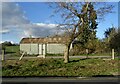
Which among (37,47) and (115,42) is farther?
(37,47)

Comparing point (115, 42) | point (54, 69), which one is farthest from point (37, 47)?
point (54, 69)

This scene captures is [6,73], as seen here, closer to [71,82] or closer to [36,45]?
[71,82]

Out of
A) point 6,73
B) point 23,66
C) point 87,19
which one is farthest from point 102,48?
point 6,73

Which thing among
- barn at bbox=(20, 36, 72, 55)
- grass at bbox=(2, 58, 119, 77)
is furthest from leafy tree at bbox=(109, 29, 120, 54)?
grass at bbox=(2, 58, 119, 77)

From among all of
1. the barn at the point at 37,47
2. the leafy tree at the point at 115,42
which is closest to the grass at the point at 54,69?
the leafy tree at the point at 115,42

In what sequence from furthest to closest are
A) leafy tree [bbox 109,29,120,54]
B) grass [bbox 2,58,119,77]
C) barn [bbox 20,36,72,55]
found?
barn [bbox 20,36,72,55]
leafy tree [bbox 109,29,120,54]
grass [bbox 2,58,119,77]

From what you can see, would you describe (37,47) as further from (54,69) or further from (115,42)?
(54,69)

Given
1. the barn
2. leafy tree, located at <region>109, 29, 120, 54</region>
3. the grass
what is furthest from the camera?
the barn

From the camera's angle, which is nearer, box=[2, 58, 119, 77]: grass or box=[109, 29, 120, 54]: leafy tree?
box=[2, 58, 119, 77]: grass

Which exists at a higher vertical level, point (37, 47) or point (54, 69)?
point (37, 47)

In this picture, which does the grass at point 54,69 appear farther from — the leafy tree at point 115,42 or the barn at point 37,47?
the barn at point 37,47

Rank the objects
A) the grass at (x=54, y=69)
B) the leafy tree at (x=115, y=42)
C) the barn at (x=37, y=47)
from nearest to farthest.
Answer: the grass at (x=54, y=69) → the leafy tree at (x=115, y=42) → the barn at (x=37, y=47)

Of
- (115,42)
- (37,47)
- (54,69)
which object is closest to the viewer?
(54,69)

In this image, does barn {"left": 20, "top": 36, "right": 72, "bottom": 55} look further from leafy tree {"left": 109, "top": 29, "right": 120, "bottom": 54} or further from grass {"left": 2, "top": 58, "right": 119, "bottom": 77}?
grass {"left": 2, "top": 58, "right": 119, "bottom": 77}
